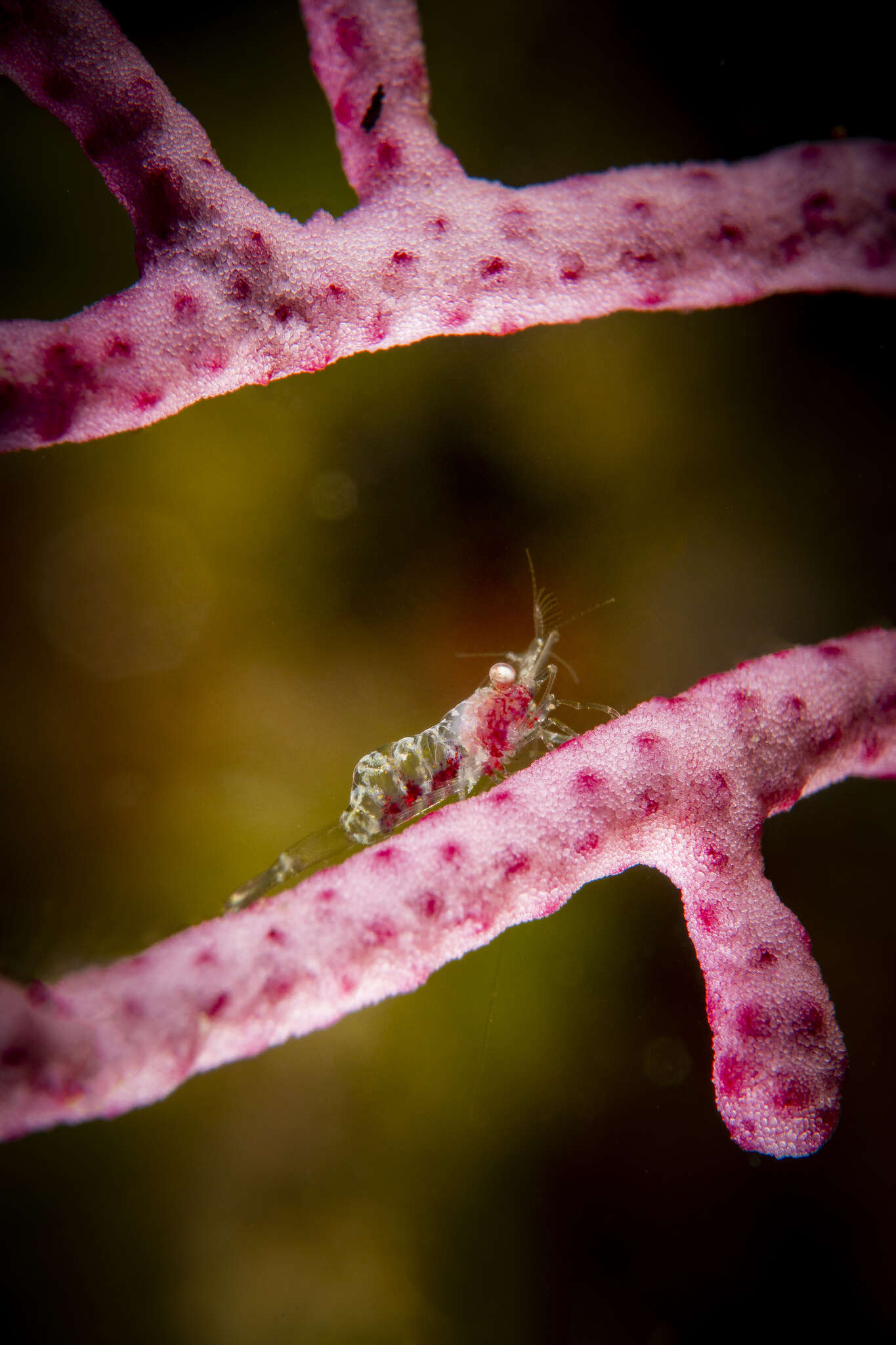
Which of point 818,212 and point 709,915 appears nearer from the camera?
point 709,915

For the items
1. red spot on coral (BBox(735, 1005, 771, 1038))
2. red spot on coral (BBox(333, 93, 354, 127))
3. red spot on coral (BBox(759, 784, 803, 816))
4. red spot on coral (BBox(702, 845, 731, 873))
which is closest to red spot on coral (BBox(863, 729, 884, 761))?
red spot on coral (BBox(759, 784, 803, 816))

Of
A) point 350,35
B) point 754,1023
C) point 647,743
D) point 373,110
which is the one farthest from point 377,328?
point 754,1023

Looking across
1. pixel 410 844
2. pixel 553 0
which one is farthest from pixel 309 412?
pixel 553 0

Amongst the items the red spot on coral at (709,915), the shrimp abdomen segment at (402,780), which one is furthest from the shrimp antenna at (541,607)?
the red spot on coral at (709,915)

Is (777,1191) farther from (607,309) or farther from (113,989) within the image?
(607,309)

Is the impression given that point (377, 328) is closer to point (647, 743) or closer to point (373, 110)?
point (373, 110)

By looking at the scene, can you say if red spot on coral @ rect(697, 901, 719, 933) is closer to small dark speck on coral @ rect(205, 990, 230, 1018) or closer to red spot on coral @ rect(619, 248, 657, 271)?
small dark speck on coral @ rect(205, 990, 230, 1018)

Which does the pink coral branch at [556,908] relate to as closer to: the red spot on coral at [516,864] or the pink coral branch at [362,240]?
the red spot on coral at [516,864]
